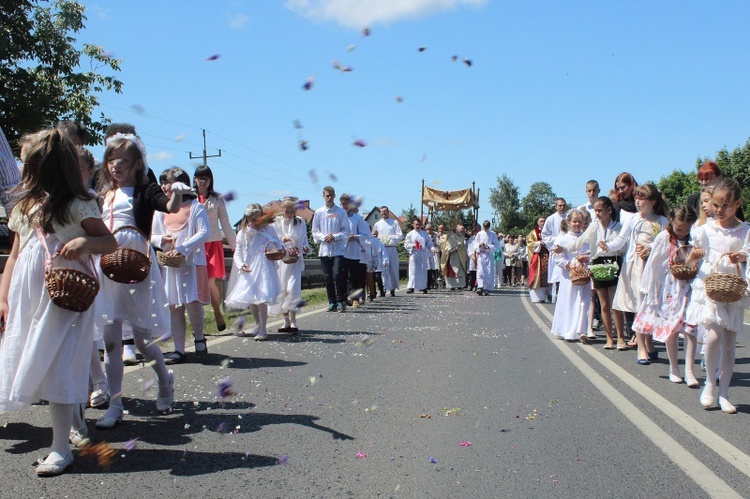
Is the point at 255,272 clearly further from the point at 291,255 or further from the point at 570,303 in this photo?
the point at 570,303

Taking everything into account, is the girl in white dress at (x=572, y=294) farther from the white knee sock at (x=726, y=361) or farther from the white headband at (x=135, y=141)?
the white headband at (x=135, y=141)

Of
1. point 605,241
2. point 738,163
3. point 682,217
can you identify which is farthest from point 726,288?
point 738,163

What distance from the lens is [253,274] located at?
10531mm

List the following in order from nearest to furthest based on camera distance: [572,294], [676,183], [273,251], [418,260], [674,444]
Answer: [674,444]
[273,251]
[572,294]
[418,260]
[676,183]

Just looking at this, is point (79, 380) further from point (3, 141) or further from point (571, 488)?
point (571, 488)

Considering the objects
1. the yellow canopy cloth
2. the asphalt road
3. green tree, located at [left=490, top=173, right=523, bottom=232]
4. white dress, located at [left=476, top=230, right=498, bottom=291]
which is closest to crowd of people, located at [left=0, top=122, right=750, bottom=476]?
the asphalt road

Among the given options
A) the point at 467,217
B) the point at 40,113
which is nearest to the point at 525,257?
the point at 467,217

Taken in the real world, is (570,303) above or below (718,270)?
below

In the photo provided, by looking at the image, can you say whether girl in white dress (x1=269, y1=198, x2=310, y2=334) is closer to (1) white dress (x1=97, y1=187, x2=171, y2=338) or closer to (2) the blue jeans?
(2) the blue jeans

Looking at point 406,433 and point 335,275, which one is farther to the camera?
point 335,275

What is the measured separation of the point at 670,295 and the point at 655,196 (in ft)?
5.23

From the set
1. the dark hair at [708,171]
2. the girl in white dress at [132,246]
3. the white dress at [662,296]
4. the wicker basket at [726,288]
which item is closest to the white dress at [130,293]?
the girl in white dress at [132,246]

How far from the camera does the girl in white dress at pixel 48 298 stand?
4.23 metres

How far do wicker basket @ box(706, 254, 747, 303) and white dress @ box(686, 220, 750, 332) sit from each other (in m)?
0.14
